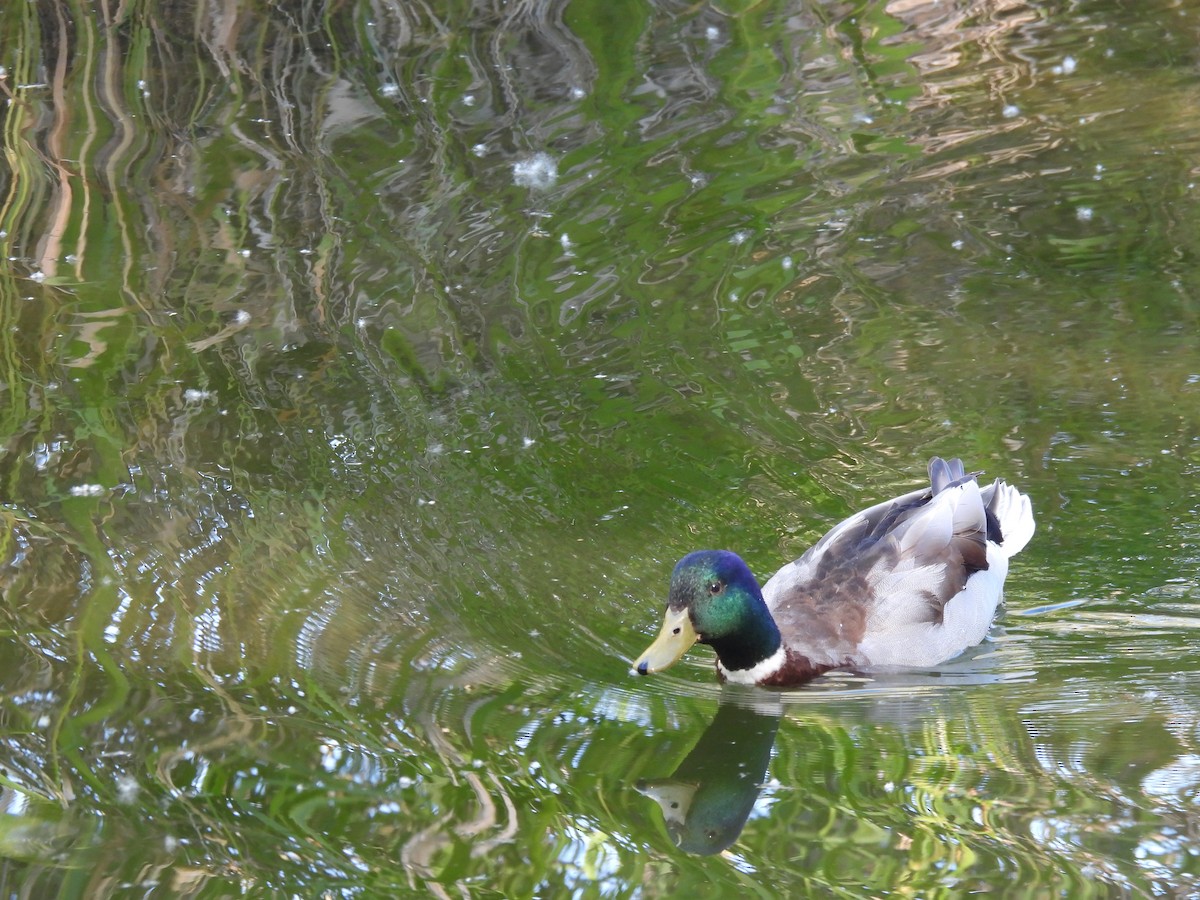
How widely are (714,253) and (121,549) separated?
3248 millimetres

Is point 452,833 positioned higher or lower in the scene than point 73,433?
lower

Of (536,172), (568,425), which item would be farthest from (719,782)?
(536,172)

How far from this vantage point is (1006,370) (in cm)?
657

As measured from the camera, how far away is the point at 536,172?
8.17 m

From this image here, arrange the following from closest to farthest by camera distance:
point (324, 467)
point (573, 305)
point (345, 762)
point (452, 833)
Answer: point (452, 833) < point (345, 762) < point (324, 467) < point (573, 305)

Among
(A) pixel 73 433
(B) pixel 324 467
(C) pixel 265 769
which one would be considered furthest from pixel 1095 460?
(A) pixel 73 433

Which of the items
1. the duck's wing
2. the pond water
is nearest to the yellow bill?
the pond water

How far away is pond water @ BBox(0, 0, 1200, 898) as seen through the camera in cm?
426

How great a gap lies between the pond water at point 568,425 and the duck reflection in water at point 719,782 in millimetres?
18

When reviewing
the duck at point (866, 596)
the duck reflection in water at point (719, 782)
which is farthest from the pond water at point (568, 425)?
the duck at point (866, 596)

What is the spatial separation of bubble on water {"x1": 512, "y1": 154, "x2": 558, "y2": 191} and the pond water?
40 millimetres

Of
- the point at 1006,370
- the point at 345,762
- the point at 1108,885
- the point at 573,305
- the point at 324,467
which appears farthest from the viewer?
the point at 573,305

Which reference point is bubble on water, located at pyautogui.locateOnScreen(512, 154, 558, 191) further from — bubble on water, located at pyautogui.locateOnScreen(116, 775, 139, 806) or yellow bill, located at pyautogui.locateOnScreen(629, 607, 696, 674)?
bubble on water, located at pyautogui.locateOnScreen(116, 775, 139, 806)

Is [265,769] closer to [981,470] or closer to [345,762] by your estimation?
[345,762]
